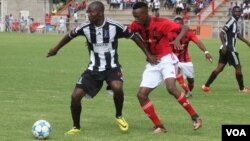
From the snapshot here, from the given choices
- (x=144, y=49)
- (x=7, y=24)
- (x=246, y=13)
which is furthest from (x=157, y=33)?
(x=7, y=24)

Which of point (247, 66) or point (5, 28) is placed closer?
point (247, 66)

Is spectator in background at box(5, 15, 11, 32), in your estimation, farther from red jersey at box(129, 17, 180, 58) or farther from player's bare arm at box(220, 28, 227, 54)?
red jersey at box(129, 17, 180, 58)

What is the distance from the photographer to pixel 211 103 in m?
14.3

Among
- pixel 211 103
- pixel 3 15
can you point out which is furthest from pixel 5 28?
pixel 211 103

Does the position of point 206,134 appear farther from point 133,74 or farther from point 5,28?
point 5,28

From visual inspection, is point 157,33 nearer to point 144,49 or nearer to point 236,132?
point 144,49

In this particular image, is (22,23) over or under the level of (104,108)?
under

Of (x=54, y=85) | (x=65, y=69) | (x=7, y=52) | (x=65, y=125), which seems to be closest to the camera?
(x=65, y=125)

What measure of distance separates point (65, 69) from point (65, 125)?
12.4 meters

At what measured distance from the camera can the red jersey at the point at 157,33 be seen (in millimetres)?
10523

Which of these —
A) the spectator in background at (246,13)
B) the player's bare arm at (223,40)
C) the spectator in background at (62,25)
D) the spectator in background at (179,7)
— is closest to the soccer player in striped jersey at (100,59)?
the player's bare arm at (223,40)

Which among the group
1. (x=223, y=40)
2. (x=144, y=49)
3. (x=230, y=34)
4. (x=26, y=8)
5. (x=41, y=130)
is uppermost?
(x=144, y=49)

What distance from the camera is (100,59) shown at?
10484 millimetres

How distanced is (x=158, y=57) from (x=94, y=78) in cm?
111
